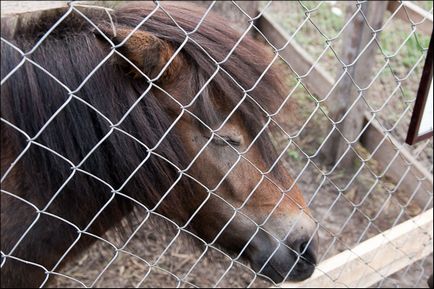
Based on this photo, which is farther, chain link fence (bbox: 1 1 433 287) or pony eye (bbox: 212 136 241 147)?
pony eye (bbox: 212 136 241 147)

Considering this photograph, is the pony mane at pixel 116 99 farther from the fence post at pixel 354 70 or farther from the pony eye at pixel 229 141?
the fence post at pixel 354 70

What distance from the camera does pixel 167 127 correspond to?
6.14ft

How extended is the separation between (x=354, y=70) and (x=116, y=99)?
2.18 meters

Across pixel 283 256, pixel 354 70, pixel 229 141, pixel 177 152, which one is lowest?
pixel 283 256

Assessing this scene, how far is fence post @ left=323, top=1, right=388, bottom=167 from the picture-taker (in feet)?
10.9

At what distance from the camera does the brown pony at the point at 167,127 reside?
183 centimetres

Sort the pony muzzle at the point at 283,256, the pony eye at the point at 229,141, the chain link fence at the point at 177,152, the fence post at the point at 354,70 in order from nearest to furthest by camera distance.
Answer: the chain link fence at the point at 177,152, the pony eye at the point at 229,141, the pony muzzle at the point at 283,256, the fence post at the point at 354,70

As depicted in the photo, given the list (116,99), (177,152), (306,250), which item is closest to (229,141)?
(177,152)

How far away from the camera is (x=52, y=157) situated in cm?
193

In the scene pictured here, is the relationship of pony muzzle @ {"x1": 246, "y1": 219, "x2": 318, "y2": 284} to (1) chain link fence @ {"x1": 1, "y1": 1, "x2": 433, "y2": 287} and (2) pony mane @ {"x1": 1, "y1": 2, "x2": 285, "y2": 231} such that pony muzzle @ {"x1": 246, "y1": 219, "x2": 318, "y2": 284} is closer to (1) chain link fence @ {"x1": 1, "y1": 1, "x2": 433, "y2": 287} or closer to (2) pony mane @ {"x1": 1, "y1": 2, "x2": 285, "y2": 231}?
(1) chain link fence @ {"x1": 1, "y1": 1, "x2": 433, "y2": 287}

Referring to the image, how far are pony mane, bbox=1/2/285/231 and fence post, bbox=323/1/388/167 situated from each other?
1574mm


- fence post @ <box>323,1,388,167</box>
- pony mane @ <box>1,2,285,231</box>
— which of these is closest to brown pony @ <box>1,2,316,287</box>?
pony mane @ <box>1,2,285,231</box>

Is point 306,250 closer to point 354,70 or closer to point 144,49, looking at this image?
point 144,49

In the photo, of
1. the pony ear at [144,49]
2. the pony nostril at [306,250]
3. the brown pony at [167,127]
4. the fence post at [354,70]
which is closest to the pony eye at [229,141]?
the brown pony at [167,127]
